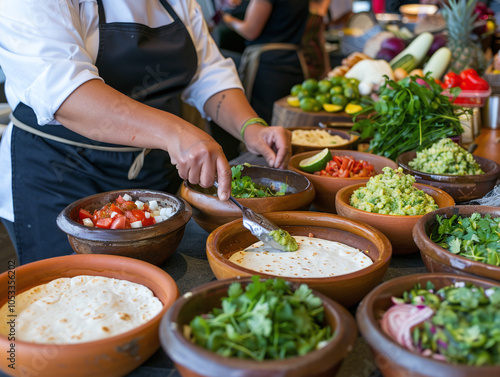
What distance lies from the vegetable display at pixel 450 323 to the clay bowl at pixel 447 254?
0.24 feet

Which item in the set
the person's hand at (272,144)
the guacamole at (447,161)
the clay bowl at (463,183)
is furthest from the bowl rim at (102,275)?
the guacamole at (447,161)

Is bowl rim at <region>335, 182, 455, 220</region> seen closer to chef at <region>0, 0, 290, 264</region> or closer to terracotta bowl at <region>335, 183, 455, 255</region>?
terracotta bowl at <region>335, 183, 455, 255</region>

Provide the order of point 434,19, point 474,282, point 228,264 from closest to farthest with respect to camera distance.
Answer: point 474,282 < point 228,264 < point 434,19

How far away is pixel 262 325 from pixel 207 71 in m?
1.68

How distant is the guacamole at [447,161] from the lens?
186 centimetres

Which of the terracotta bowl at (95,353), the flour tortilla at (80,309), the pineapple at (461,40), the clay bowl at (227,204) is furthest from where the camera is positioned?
the pineapple at (461,40)

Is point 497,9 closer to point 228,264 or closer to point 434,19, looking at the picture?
point 434,19

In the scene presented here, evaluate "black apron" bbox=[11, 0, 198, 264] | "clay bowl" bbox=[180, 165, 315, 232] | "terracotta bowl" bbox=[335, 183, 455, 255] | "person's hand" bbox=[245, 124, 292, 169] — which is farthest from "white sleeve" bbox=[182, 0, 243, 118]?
"terracotta bowl" bbox=[335, 183, 455, 255]

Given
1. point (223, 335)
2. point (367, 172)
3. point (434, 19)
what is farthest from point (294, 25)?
point (223, 335)

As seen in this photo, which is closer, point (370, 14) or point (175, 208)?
point (175, 208)

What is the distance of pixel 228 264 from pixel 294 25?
3950 mm

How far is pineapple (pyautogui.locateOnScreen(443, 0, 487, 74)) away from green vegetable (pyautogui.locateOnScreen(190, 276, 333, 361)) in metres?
3.41

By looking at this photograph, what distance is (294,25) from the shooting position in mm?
4656

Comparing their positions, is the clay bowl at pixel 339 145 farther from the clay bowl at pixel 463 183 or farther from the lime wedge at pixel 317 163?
the clay bowl at pixel 463 183
